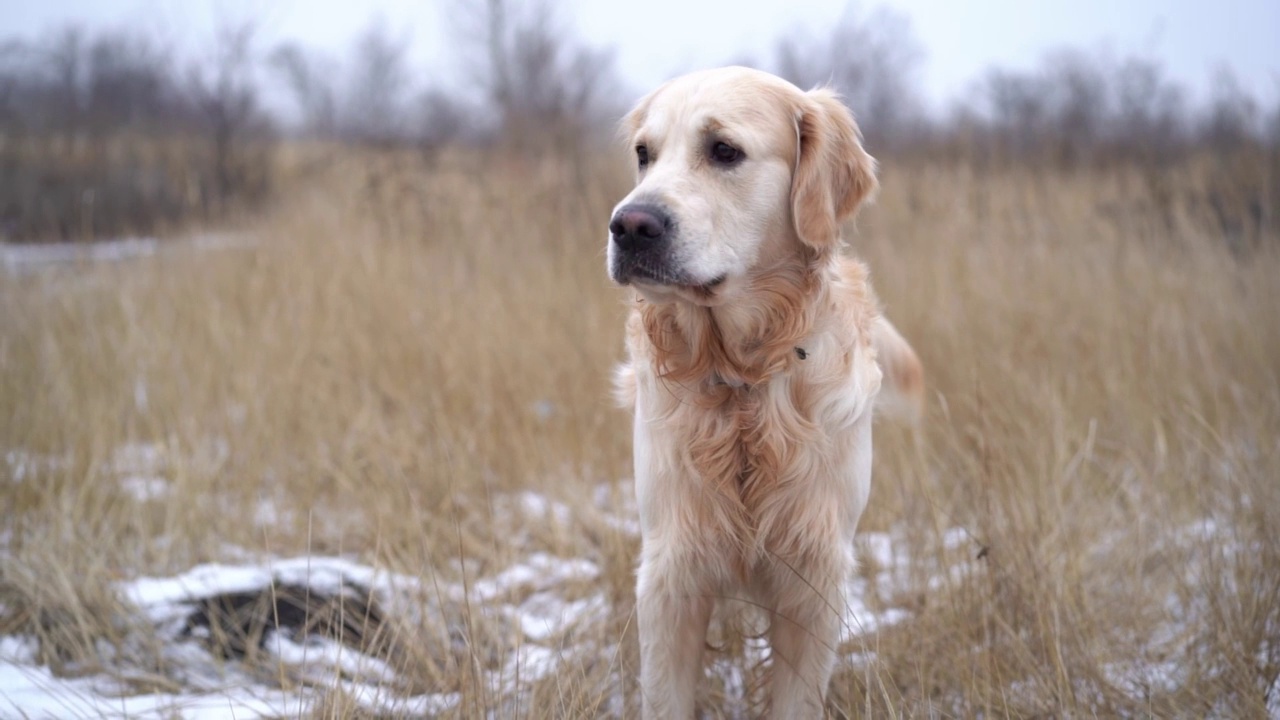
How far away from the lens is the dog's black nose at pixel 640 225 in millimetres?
1659

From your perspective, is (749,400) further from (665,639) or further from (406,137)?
(406,137)

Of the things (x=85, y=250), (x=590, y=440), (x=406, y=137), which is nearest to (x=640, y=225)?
(x=590, y=440)

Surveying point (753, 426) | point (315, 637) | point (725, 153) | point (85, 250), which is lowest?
point (315, 637)

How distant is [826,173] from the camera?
1.92 m

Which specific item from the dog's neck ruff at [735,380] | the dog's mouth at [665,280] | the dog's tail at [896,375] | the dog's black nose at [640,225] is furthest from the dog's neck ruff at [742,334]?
the dog's tail at [896,375]

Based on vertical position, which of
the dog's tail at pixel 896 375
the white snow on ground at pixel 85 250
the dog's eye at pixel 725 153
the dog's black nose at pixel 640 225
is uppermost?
the dog's eye at pixel 725 153

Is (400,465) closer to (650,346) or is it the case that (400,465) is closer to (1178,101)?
(650,346)

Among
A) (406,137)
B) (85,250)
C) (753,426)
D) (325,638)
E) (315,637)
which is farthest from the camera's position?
(406,137)

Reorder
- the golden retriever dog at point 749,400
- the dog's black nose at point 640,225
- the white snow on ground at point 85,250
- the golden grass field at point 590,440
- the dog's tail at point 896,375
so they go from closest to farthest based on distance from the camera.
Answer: the dog's black nose at point 640,225 < the golden retriever dog at point 749,400 < the golden grass field at point 590,440 < the dog's tail at point 896,375 < the white snow on ground at point 85,250

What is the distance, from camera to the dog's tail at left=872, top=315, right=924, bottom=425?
7.65 feet

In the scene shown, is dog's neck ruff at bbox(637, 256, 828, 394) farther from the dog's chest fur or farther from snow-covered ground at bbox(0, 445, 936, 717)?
snow-covered ground at bbox(0, 445, 936, 717)

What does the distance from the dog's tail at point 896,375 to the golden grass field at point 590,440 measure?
17 centimetres

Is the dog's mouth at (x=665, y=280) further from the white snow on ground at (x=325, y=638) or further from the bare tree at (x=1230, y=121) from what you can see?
the bare tree at (x=1230, y=121)

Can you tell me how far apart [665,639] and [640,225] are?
86cm
